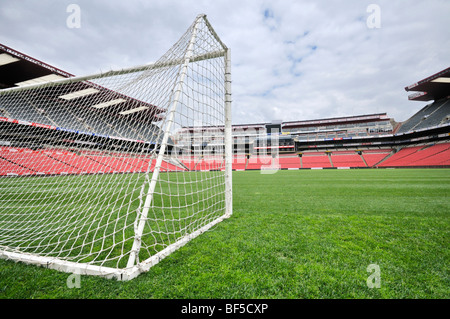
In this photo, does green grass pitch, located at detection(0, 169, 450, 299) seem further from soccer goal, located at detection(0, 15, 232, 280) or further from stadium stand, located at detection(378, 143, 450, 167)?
stadium stand, located at detection(378, 143, 450, 167)

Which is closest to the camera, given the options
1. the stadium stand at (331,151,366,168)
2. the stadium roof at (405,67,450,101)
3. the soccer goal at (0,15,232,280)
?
the soccer goal at (0,15,232,280)

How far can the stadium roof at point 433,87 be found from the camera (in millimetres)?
20469

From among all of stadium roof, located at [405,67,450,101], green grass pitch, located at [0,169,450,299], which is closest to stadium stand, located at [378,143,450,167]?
stadium roof, located at [405,67,450,101]

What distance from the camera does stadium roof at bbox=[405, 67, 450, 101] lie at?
20469 millimetres

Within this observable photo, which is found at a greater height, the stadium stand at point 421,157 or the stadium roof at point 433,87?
the stadium roof at point 433,87

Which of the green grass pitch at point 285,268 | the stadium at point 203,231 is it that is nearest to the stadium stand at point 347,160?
the stadium at point 203,231

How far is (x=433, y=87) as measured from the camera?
2292 cm

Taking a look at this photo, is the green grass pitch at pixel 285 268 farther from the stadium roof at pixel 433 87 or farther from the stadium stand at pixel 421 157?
the stadium roof at pixel 433 87

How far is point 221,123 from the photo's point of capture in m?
3.28

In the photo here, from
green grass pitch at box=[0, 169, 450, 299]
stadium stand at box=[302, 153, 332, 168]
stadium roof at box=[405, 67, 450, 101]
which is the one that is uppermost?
stadium roof at box=[405, 67, 450, 101]

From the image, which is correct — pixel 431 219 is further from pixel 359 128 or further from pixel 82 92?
pixel 359 128

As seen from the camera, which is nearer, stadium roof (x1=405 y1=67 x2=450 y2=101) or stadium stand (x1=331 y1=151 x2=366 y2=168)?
stadium roof (x1=405 y1=67 x2=450 y2=101)

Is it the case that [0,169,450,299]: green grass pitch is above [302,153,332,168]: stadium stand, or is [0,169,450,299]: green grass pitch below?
below

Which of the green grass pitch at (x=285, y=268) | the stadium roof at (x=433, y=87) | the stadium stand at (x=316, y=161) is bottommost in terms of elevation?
the green grass pitch at (x=285, y=268)
